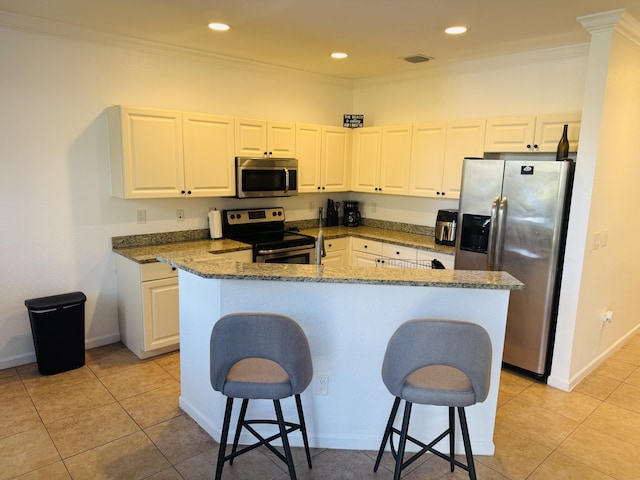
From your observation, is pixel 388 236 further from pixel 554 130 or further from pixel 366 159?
pixel 554 130

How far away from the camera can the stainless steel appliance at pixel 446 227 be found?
4270 millimetres

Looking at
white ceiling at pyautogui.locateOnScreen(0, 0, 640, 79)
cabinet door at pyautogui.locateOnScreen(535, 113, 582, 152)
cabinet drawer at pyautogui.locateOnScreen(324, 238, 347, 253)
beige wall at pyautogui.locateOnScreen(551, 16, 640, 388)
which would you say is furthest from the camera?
cabinet drawer at pyautogui.locateOnScreen(324, 238, 347, 253)

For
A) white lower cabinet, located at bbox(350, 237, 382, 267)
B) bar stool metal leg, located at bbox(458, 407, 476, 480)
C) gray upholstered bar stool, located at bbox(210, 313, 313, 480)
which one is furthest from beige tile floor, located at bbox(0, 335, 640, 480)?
white lower cabinet, located at bbox(350, 237, 382, 267)

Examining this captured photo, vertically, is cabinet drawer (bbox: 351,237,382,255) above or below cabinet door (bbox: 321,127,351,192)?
below

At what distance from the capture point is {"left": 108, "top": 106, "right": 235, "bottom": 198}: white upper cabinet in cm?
353

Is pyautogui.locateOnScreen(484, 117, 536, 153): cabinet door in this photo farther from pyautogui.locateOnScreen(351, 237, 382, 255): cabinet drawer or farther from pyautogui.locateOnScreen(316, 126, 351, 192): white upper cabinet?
pyautogui.locateOnScreen(316, 126, 351, 192): white upper cabinet

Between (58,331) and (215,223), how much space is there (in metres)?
1.59

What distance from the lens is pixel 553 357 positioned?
11.0 feet

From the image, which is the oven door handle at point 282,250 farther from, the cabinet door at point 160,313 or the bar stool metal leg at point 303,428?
the bar stool metal leg at point 303,428

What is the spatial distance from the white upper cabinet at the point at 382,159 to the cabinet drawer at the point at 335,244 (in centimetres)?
67

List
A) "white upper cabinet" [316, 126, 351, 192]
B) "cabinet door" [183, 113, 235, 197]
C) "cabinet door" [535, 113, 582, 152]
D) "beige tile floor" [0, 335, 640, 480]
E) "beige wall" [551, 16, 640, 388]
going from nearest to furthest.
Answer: "beige tile floor" [0, 335, 640, 480]
"beige wall" [551, 16, 640, 388]
"cabinet door" [535, 113, 582, 152]
"cabinet door" [183, 113, 235, 197]
"white upper cabinet" [316, 126, 351, 192]

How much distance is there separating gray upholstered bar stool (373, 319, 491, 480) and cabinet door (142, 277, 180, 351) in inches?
89.0

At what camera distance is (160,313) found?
363 centimetres

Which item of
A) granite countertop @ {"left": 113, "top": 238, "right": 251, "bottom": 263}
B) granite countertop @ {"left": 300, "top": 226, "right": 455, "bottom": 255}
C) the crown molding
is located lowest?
granite countertop @ {"left": 113, "top": 238, "right": 251, "bottom": 263}
